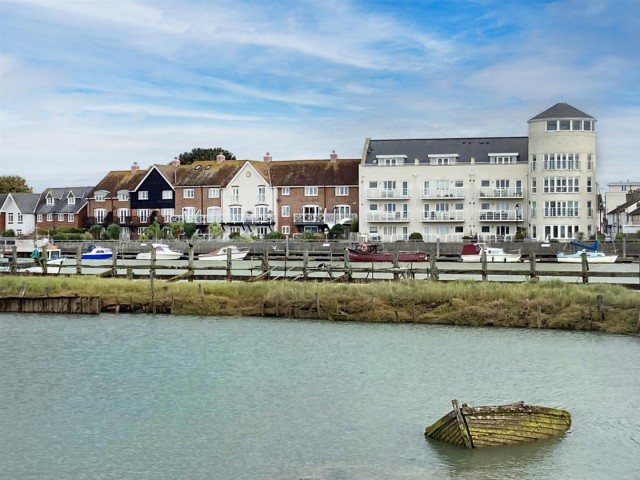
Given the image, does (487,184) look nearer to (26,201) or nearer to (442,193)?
(442,193)

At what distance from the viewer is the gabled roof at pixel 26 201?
11800cm

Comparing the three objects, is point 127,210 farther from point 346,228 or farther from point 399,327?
point 399,327

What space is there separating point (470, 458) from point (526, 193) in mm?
71989

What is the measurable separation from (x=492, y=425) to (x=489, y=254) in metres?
56.0

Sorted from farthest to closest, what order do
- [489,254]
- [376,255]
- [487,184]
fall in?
[487,184]
[489,254]
[376,255]

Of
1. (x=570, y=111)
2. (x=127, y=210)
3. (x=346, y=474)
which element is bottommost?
(x=346, y=474)

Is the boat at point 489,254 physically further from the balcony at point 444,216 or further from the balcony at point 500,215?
the balcony at point 444,216

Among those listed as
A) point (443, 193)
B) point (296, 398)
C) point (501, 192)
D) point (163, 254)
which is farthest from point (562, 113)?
point (296, 398)

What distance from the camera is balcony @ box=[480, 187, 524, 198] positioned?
3356 inches

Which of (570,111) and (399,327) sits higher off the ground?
(570,111)

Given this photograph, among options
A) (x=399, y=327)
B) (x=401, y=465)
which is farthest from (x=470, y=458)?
(x=399, y=327)

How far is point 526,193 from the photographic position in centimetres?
8519

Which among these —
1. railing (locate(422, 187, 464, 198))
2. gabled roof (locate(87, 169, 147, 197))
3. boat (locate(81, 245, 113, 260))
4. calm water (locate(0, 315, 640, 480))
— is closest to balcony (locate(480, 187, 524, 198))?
railing (locate(422, 187, 464, 198))

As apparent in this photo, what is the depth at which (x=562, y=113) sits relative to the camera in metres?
81.1
